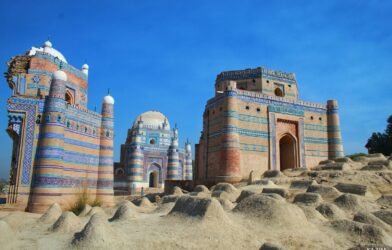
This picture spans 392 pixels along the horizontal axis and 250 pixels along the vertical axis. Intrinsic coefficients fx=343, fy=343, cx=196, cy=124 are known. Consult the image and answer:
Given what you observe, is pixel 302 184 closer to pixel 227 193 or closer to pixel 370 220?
pixel 227 193

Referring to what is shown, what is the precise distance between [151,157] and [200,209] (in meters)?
32.1

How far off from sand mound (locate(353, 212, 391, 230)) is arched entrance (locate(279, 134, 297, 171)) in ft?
47.6

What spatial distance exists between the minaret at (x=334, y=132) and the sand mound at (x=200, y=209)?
58.8 ft

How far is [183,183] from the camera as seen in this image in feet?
72.8

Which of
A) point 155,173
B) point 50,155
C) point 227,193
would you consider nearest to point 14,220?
point 227,193

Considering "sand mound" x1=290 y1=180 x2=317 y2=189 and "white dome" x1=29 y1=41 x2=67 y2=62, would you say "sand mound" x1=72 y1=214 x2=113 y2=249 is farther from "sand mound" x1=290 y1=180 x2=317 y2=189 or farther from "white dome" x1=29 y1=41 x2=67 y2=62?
"white dome" x1=29 y1=41 x2=67 y2=62

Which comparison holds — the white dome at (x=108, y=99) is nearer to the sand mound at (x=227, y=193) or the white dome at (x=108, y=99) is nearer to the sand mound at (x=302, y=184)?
the sand mound at (x=227, y=193)

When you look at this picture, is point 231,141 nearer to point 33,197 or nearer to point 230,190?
point 230,190

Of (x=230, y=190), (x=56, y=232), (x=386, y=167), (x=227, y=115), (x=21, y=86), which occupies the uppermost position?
(x=21, y=86)

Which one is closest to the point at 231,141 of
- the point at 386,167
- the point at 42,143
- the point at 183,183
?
the point at 183,183

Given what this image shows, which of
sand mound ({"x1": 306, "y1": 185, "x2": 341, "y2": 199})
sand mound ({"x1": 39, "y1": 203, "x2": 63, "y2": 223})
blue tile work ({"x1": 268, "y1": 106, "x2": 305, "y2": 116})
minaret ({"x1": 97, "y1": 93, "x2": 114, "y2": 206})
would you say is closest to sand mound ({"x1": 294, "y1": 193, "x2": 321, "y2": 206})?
sand mound ({"x1": 306, "y1": 185, "x2": 341, "y2": 199})

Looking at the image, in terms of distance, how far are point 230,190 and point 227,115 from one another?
7.27 m

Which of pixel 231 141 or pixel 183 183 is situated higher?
pixel 231 141

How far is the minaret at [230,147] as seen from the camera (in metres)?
20.2
